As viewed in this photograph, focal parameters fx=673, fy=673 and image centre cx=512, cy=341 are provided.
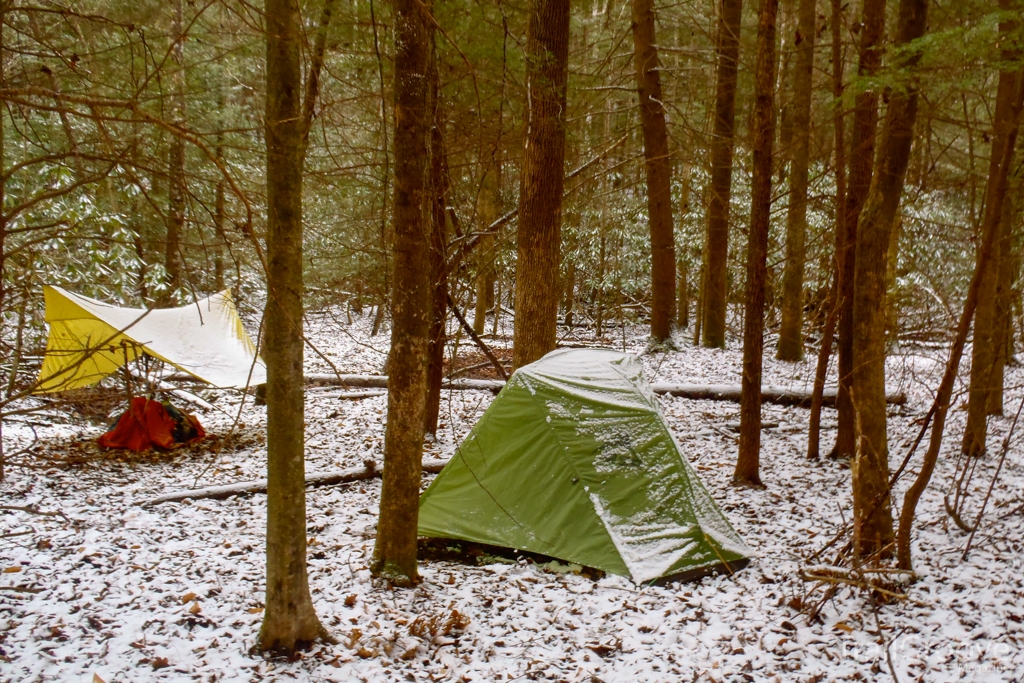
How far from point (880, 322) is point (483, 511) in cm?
296

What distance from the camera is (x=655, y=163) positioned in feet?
35.7

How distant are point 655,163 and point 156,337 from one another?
767 cm

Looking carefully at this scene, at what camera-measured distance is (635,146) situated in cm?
1650

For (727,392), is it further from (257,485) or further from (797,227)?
(257,485)

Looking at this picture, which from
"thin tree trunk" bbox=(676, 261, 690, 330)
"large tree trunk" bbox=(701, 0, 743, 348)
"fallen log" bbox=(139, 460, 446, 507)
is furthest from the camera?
"thin tree trunk" bbox=(676, 261, 690, 330)

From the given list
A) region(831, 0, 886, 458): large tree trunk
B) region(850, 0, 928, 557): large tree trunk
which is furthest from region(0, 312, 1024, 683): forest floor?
region(831, 0, 886, 458): large tree trunk

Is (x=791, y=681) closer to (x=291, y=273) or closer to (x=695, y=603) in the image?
(x=695, y=603)

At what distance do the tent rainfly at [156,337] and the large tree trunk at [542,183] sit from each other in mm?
2847

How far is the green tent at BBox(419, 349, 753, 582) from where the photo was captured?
177 inches

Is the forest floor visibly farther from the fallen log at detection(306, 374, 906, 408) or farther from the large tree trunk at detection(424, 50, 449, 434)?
the fallen log at detection(306, 374, 906, 408)

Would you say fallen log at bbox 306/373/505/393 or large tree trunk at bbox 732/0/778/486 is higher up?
large tree trunk at bbox 732/0/778/486

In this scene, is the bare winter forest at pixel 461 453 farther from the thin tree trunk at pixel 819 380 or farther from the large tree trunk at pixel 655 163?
the large tree trunk at pixel 655 163

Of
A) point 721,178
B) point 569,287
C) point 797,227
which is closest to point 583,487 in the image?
point 797,227

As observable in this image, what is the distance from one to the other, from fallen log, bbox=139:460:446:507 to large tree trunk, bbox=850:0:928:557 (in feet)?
12.0
